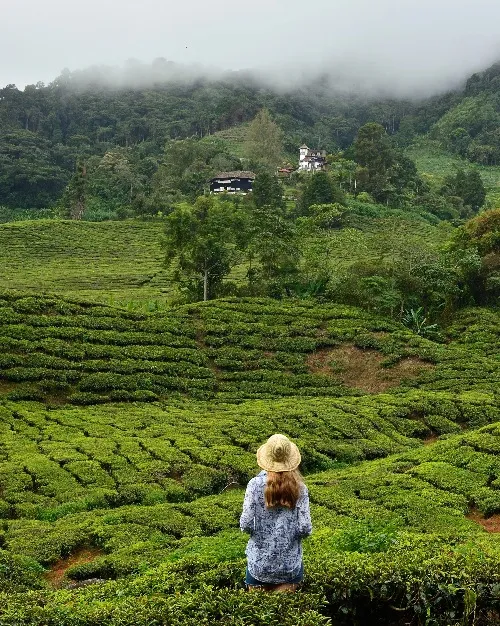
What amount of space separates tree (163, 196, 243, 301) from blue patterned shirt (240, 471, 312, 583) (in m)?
30.1

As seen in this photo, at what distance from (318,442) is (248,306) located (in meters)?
14.0

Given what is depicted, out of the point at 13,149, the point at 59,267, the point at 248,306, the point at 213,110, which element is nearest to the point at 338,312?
the point at 248,306

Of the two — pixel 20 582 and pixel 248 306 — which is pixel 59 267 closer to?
pixel 248 306

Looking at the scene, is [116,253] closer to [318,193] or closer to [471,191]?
[318,193]

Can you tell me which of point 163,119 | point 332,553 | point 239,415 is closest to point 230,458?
point 239,415

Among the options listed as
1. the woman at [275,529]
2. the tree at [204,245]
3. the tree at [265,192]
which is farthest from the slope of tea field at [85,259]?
the woman at [275,529]

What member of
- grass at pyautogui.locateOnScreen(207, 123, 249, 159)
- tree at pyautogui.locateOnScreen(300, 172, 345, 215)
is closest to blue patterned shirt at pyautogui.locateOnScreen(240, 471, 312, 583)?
tree at pyautogui.locateOnScreen(300, 172, 345, 215)

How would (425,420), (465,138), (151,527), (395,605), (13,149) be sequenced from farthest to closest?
(465,138) < (13,149) < (425,420) < (151,527) < (395,605)

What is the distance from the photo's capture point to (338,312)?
107 ft

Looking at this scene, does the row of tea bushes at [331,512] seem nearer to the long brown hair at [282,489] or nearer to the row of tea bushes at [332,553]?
the row of tea bushes at [332,553]

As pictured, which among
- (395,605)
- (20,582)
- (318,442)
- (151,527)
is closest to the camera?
(395,605)

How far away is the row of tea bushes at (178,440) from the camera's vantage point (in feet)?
51.2

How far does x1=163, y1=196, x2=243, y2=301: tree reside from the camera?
36094 mm

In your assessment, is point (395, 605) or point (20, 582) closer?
point (395, 605)
